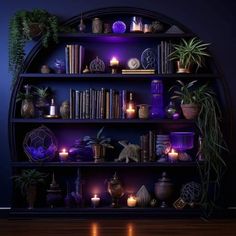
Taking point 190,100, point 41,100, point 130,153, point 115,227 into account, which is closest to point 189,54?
point 190,100

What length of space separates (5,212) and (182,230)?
1.85 m

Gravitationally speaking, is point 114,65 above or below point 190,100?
above

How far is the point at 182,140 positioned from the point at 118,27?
1317 mm

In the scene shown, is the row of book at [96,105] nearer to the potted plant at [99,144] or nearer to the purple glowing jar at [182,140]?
the potted plant at [99,144]

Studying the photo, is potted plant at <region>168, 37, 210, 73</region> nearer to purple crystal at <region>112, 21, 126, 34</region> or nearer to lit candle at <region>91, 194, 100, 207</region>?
Answer: purple crystal at <region>112, 21, 126, 34</region>

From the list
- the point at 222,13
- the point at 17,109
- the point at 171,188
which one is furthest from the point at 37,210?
A: the point at 222,13

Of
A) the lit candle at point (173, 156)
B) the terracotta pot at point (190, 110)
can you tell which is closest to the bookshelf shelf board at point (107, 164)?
the lit candle at point (173, 156)

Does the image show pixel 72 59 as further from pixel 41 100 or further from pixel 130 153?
pixel 130 153

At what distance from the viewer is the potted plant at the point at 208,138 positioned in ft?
13.4

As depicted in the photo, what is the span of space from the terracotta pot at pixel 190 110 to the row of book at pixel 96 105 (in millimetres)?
610

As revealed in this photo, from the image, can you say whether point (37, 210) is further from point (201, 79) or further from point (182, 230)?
point (201, 79)

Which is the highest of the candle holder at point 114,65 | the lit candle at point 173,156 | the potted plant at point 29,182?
the candle holder at point 114,65

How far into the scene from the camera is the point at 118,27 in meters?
4.34

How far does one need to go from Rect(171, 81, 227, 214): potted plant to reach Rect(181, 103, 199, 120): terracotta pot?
32 mm
